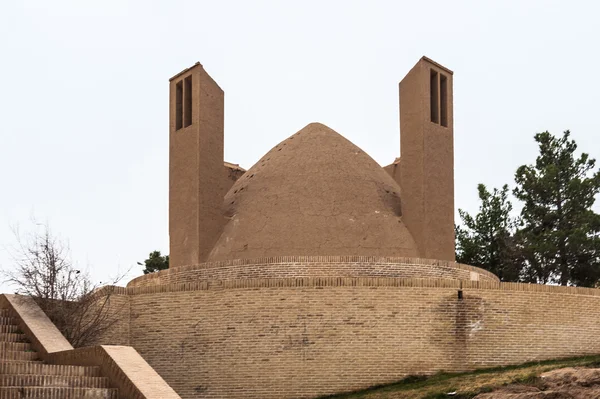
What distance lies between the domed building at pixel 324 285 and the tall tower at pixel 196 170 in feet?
0.10

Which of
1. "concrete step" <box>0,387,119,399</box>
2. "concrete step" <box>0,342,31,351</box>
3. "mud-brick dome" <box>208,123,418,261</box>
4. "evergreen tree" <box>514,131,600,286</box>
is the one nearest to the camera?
"concrete step" <box>0,387,119,399</box>

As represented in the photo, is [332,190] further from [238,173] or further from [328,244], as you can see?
[238,173]

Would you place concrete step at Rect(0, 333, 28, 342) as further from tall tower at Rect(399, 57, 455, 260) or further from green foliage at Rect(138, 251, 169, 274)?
green foliage at Rect(138, 251, 169, 274)

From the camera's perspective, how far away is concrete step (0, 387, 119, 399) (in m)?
8.77

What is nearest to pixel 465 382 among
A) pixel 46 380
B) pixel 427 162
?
pixel 427 162

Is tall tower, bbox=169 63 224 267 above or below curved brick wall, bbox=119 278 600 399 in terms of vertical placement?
above

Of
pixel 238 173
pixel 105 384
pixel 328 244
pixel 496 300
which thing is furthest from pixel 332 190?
pixel 105 384

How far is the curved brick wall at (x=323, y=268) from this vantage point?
49.4ft

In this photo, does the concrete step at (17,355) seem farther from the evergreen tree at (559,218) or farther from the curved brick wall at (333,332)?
the evergreen tree at (559,218)

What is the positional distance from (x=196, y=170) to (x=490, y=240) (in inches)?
515

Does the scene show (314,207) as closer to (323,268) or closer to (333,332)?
(323,268)

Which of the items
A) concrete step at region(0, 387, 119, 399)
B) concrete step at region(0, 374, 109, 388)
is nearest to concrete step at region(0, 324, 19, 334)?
concrete step at region(0, 374, 109, 388)

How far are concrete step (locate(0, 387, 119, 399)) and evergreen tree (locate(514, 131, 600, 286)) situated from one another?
17.5 m

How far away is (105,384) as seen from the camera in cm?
960
